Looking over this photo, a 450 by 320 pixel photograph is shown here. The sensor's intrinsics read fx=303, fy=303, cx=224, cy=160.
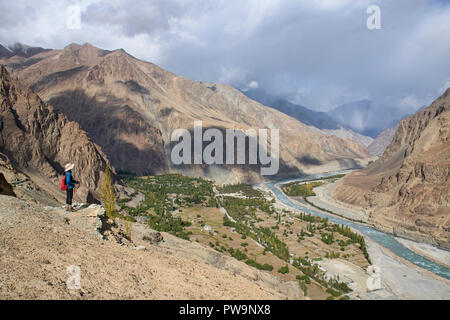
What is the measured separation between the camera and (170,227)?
5209 cm

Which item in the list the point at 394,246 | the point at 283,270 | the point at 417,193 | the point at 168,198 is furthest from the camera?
the point at 168,198

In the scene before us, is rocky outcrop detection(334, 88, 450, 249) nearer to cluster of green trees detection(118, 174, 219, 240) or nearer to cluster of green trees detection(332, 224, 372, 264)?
cluster of green trees detection(332, 224, 372, 264)

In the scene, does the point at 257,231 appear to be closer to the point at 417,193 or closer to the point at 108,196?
the point at 417,193

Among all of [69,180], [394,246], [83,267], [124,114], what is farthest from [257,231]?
[124,114]

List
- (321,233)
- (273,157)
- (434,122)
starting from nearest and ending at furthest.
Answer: (321,233) < (434,122) < (273,157)

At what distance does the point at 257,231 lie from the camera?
61781 millimetres

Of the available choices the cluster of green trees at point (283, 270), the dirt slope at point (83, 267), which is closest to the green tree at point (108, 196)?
the dirt slope at point (83, 267)

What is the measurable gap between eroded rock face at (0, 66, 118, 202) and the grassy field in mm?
9737

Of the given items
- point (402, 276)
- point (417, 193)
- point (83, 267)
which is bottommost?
point (402, 276)

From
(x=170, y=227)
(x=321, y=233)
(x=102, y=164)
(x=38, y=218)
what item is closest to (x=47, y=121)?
(x=102, y=164)

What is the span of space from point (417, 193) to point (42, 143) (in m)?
77.7

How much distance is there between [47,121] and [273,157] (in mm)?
125502

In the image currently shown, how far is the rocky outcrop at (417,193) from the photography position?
60.6 metres
